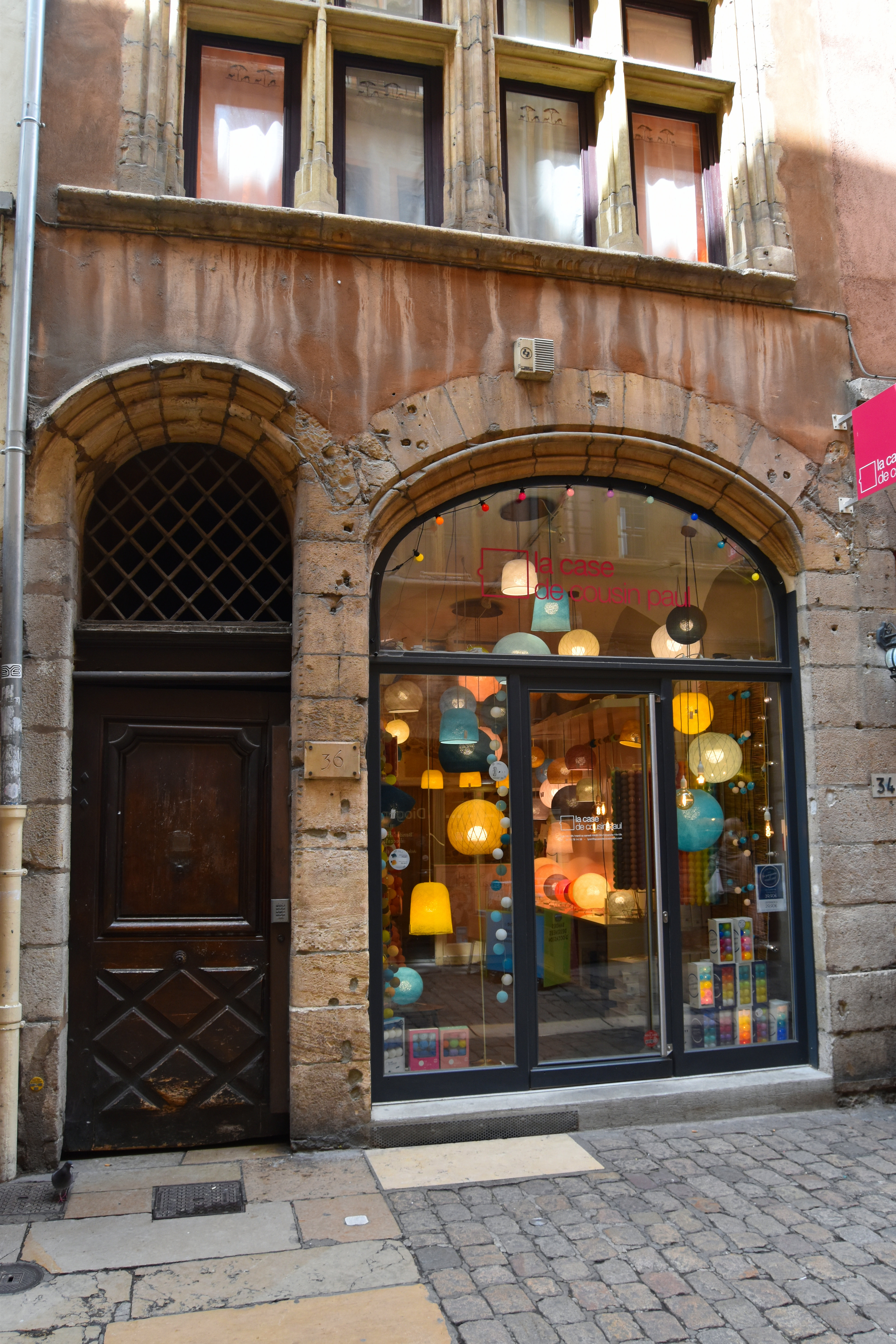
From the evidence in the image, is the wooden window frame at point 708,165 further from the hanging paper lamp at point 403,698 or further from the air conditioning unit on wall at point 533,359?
the hanging paper lamp at point 403,698

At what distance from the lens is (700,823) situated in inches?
235

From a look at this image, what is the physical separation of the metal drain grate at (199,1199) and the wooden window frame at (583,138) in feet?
18.6

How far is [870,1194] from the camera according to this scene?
4383 millimetres

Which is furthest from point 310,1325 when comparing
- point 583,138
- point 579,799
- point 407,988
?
point 583,138

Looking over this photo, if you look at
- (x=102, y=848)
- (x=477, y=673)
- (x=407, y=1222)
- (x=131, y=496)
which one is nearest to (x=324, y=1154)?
(x=407, y=1222)

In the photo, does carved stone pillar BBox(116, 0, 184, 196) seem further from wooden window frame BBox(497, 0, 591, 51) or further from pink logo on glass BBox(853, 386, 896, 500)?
pink logo on glass BBox(853, 386, 896, 500)

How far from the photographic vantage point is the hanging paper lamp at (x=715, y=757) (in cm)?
600

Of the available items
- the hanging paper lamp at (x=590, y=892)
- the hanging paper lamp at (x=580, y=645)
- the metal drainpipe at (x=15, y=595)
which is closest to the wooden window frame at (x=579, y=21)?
the metal drainpipe at (x=15, y=595)

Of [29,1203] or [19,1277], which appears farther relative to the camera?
[29,1203]

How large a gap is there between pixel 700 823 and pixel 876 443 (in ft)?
8.42

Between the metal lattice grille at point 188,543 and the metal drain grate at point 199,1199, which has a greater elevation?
the metal lattice grille at point 188,543

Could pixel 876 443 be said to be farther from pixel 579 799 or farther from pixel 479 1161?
pixel 479 1161

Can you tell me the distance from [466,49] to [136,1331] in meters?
6.76

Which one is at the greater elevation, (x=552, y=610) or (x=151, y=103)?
(x=151, y=103)
